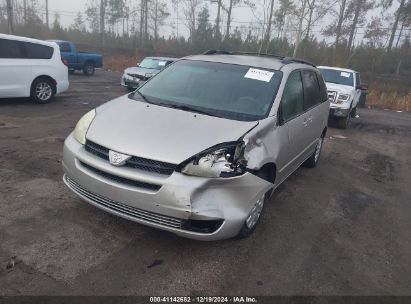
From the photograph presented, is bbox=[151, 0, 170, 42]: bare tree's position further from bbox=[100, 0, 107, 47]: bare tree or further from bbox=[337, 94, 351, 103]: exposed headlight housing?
bbox=[337, 94, 351, 103]: exposed headlight housing

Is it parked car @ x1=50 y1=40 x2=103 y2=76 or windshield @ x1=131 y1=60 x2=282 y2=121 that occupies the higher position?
Answer: windshield @ x1=131 y1=60 x2=282 y2=121

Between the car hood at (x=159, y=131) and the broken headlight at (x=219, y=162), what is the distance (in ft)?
0.18

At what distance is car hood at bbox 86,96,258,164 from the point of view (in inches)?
121

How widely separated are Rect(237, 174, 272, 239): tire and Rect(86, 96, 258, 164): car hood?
0.79m

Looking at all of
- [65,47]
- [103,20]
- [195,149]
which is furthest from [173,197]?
[103,20]

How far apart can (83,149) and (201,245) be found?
1478 millimetres

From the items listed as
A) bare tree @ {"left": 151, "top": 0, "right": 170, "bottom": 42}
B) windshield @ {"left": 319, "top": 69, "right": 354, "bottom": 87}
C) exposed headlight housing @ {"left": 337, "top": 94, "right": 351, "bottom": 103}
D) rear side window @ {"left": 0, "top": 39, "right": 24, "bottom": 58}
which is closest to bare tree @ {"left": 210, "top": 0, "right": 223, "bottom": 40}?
bare tree @ {"left": 151, "top": 0, "right": 170, "bottom": 42}

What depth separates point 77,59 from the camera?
19219mm

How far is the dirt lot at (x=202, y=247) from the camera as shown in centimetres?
291

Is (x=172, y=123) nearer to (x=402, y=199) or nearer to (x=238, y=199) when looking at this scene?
(x=238, y=199)

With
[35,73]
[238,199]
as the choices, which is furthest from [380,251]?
[35,73]

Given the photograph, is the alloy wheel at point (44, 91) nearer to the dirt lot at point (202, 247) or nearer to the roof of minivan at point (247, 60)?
the dirt lot at point (202, 247)

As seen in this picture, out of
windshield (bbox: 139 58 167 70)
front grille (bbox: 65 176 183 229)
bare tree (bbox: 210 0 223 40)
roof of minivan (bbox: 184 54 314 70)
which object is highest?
bare tree (bbox: 210 0 223 40)

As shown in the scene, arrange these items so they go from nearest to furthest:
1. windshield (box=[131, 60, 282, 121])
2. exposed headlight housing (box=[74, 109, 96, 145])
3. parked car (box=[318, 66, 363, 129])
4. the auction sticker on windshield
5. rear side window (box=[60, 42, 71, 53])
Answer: exposed headlight housing (box=[74, 109, 96, 145]) → windshield (box=[131, 60, 282, 121]) → the auction sticker on windshield → parked car (box=[318, 66, 363, 129]) → rear side window (box=[60, 42, 71, 53])
